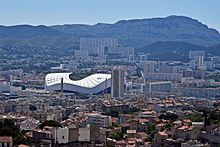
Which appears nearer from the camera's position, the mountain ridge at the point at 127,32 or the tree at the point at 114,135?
the tree at the point at 114,135

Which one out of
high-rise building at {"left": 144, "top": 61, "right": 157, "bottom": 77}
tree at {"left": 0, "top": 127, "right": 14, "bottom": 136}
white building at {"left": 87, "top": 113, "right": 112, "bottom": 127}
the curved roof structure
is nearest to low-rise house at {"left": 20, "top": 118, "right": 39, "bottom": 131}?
white building at {"left": 87, "top": 113, "right": 112, "bottom": 127}

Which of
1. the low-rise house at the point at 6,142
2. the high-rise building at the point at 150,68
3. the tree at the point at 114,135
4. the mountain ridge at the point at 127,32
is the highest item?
the mountain ridge at the point at 127,32

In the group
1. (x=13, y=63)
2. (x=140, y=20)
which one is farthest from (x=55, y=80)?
(x=140, y=20)

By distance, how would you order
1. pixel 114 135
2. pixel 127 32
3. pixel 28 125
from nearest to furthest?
pixel 114 135 < pixel 28 125 < pixel 127 32

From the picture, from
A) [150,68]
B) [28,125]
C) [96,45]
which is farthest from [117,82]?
[96,45]

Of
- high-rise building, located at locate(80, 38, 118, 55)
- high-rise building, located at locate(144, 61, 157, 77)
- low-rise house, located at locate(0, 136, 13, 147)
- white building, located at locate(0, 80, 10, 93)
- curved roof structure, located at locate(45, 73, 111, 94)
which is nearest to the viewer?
low-rise house, located at locate(0, 136, 13, 147)

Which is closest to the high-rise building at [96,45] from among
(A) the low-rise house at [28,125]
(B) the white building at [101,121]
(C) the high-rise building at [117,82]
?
(C) the high-rise building at [117,82]

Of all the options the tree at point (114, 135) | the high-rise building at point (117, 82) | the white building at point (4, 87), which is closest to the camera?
the tree at point (114, 135)

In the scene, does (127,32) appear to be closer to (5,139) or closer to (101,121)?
(101,121)

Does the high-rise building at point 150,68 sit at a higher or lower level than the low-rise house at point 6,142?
lower

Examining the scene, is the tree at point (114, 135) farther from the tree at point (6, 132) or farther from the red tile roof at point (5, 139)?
the red tile roof at point (5, 139)

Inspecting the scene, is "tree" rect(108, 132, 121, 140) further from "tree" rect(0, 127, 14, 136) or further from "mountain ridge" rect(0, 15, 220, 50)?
"mountain ridge" rect(0, 15, 220, 50)
